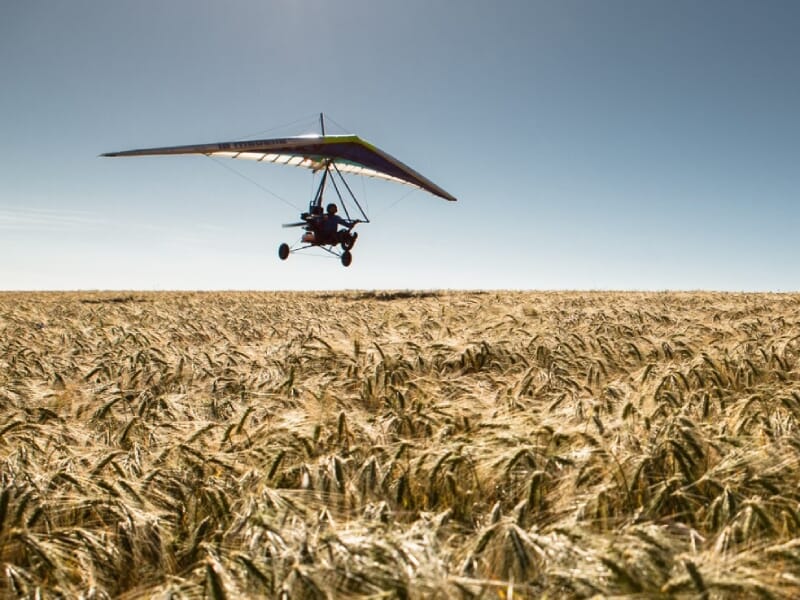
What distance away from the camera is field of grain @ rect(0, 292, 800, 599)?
47.6 inches

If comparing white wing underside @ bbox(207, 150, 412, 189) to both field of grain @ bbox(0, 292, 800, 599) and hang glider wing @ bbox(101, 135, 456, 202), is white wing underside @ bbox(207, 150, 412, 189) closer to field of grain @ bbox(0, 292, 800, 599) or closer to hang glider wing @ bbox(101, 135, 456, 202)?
hang glider wing @ bbox(101, 135, 456, 202)

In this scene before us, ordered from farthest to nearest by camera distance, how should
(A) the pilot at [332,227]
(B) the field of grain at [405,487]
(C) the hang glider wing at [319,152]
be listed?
(A) the pilot at [332,227]
(C) the hang glider wing at [319,152]
(B) the field of grain at [405,487]

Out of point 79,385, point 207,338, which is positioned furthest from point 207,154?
point 79,385

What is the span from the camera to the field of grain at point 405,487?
121cm

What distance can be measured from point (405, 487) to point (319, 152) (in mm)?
22194

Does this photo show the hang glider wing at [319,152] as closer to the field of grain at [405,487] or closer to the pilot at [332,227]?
the pilot at [332,227]

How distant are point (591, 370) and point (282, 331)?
4703 mm

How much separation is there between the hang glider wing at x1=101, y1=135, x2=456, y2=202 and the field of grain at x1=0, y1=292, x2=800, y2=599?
18224 mm

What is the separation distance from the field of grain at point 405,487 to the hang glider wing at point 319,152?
18224mm

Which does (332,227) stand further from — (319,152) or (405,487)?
(405,487)

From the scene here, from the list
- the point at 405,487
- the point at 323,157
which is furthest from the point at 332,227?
the point at 405,487

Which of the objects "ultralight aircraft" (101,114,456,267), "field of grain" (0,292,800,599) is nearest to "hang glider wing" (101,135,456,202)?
"ultralight aircraft" (101,114,456,267)

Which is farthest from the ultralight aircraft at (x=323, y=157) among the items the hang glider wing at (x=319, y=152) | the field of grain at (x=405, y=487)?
the field of grain at (x=405, y=487)

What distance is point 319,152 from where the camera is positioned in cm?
2248
